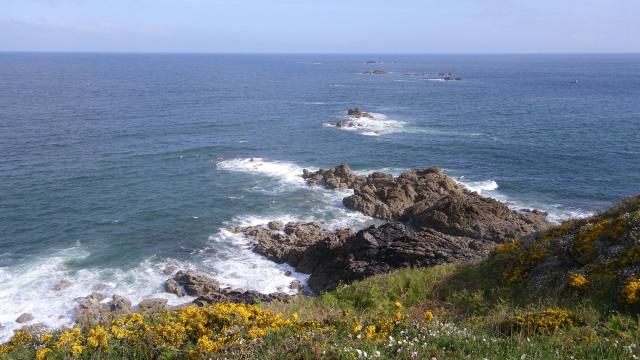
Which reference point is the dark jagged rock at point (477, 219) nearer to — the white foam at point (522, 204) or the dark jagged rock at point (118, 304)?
the white foam at point (522, 204)

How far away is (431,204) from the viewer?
4141 cm

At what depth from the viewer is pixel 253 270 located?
34.3 metres

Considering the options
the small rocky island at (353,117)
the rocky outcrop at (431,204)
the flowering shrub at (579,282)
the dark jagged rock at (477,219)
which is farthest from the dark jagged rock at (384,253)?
the small rocky island at (353,117)

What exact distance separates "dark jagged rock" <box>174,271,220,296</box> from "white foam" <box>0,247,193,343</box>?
0.65 m

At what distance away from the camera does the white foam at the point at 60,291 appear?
2845 cm

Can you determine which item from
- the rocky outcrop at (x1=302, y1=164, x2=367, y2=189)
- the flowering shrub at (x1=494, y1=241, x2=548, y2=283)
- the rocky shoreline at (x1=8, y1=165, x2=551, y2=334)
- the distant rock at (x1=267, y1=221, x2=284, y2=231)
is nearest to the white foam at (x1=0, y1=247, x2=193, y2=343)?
the rocky shoreline at (x1=8, y1=165, x2=551, y2=334)

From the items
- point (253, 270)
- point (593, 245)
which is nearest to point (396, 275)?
point (593, 245)

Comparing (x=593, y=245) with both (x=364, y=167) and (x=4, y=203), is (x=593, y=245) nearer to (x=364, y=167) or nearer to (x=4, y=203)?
(x=364, y=167)

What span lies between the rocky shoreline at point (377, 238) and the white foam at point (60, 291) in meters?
0.67

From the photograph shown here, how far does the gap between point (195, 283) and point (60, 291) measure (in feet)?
26.9

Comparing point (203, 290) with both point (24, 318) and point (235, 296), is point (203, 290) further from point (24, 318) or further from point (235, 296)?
point (24, 318)

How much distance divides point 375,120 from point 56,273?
2425 inches

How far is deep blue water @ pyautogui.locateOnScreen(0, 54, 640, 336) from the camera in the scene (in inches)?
1373

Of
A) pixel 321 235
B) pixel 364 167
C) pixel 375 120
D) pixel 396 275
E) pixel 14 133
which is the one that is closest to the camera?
pixel 396 275
